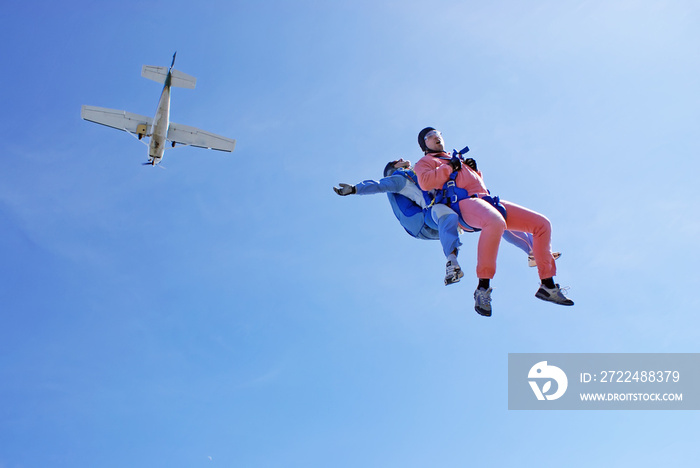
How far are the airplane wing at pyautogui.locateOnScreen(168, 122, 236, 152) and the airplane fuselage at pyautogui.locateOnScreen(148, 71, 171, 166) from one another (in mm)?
2140

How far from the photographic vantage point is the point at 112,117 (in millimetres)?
28422

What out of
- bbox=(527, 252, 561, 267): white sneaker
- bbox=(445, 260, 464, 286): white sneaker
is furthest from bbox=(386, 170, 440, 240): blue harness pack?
bbox=(445, 260, 464, 286): white sneaker

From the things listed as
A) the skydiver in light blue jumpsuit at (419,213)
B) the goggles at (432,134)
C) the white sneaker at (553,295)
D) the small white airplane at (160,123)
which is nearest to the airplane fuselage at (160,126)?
the small white airplane at (160,123)

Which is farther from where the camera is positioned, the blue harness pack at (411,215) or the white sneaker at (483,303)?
the blue harness pack at (411,215)

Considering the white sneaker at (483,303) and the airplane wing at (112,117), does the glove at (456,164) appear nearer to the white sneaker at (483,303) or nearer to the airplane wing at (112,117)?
the white sneaker at (483,303)

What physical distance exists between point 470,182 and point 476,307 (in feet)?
6.28

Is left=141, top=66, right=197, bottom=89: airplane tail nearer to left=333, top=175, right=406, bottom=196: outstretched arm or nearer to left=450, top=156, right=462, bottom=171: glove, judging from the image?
left=333, top=175, right=406, bottom=196: outstretched arm

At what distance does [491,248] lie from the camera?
24.2 ft

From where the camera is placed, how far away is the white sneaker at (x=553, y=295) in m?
7.64

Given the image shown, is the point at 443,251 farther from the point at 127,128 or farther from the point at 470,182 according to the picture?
the point at 127,128

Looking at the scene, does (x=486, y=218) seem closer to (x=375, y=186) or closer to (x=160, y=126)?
(x=375, y=186)

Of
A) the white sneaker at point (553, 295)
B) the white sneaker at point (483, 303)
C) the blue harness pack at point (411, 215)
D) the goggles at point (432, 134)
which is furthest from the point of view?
the blue harness pack at point (411, 215)

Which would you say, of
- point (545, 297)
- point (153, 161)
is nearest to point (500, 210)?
point (545, 297)

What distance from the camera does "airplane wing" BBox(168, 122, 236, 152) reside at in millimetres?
29281
